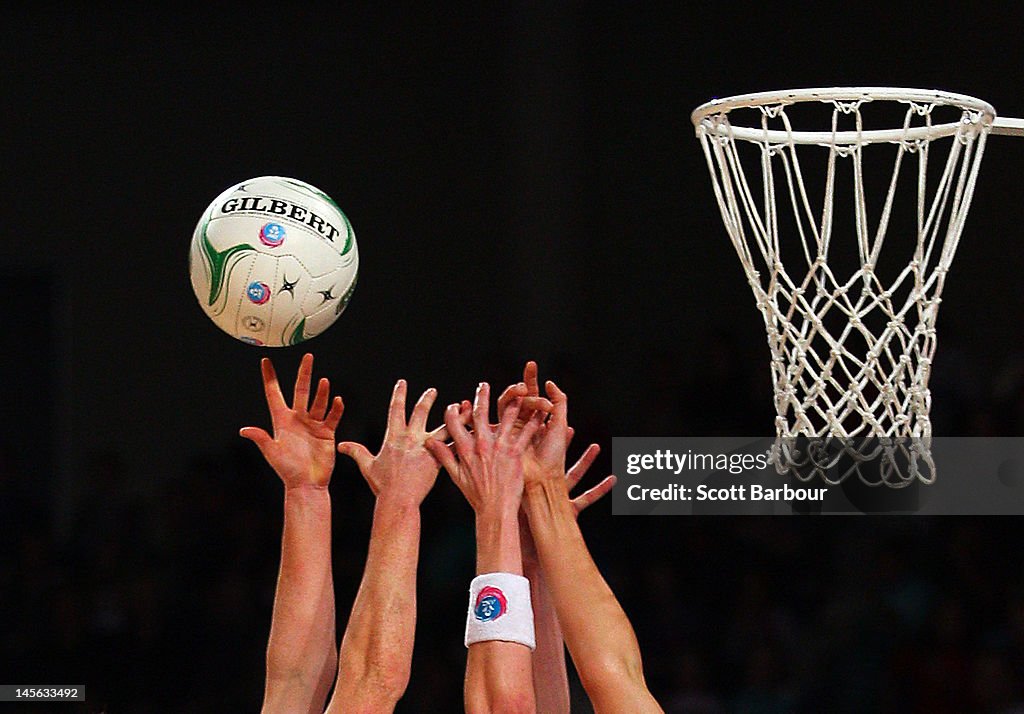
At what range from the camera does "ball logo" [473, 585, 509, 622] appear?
221 centimetres

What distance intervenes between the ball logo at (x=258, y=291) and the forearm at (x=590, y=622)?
67cm

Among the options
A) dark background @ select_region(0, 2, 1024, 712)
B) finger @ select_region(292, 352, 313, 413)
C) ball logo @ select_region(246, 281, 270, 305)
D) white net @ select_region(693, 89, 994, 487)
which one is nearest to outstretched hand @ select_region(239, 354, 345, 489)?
finger @ select_region(292, 352, 313, 413)

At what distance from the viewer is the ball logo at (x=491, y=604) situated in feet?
7.25

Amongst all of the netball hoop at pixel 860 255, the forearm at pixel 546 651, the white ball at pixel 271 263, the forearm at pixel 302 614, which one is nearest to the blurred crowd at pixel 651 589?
the netball hoop at pixel 860 255

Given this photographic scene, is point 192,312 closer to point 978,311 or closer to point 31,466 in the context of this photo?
point 31,466

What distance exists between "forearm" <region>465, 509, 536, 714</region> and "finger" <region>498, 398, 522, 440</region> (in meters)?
0.15

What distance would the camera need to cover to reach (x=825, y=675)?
409cm

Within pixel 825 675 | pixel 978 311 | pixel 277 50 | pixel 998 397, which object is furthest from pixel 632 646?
pixel 277 50

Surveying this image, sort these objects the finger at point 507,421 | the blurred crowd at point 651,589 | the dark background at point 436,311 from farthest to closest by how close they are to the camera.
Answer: the dark background at point 436,311 → the blurred crowd at point 651,589 → the finger at point 507,421

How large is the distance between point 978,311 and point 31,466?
345cm

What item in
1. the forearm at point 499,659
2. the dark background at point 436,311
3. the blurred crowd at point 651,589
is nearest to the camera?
the forearm at point 499,659

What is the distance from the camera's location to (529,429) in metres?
2.41

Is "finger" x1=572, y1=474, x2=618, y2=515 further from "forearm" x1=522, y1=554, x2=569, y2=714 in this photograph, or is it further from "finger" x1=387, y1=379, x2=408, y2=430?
"finger" x1=387, y1=379, x2=408, y2=430

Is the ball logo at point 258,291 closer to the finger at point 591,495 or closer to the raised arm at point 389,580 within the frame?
the raised arm at point 389,580
